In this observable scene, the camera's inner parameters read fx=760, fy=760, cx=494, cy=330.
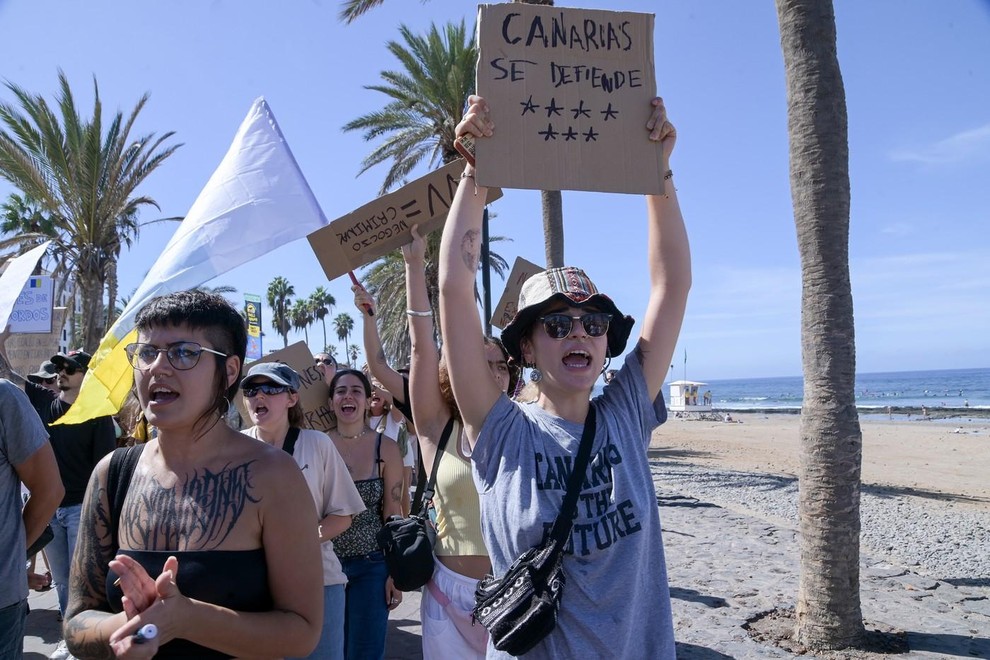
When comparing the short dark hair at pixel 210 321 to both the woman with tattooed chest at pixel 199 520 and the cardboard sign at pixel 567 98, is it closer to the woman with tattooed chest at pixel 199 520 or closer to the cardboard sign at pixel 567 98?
the woman with tattooed chest at pixel 199 520

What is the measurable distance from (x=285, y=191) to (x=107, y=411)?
1.81m

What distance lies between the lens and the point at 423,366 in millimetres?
3377

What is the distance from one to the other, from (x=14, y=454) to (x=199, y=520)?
6.48ft

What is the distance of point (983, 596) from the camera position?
6.60 meters

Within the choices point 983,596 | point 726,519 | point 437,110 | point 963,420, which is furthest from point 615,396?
point 963,420

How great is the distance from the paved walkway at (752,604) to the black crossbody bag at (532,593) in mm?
3736

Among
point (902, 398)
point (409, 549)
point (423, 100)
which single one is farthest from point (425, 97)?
point (902, 398)

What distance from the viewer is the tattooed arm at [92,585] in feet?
6.55

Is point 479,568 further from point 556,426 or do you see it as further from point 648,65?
point 648,65

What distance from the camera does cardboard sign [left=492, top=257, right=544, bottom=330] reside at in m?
5.95

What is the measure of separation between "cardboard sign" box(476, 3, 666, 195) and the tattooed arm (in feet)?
4.99

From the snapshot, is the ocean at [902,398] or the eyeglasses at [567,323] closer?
the eyeglasses at [567,323]

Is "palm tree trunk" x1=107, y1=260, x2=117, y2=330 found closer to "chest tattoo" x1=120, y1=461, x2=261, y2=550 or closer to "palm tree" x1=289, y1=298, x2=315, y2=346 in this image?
"chest tattoo" x1=120, y1=461, x2=261, y2=550

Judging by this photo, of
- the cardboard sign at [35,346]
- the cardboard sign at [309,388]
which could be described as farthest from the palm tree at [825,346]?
the cardboard sign at [35,346]
